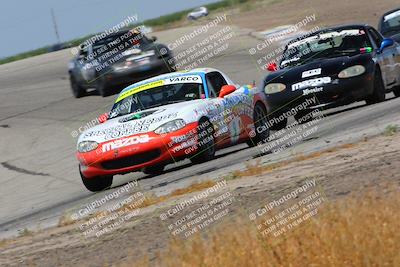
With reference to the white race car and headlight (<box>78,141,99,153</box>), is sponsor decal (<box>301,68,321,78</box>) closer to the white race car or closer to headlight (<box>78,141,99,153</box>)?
the white race car

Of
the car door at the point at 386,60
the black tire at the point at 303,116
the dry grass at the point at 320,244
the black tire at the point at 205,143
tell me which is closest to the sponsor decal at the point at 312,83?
the black tire at the point at 303,116

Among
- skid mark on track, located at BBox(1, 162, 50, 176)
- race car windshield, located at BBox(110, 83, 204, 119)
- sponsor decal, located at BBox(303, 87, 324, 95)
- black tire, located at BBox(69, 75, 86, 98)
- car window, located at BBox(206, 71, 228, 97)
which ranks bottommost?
black tire, located at BBox(69, 75, 86, 98)

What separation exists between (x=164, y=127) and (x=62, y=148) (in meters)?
6.08

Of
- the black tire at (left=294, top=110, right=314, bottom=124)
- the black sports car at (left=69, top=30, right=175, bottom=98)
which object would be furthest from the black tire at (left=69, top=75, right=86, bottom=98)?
the black tire at (left=294, top=110, right=314, bottom=124)

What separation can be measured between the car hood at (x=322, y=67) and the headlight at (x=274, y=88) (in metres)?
0.08

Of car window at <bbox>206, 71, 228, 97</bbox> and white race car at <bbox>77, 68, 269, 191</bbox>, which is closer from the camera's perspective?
white race car at <bbox>77, 68, 269, 191</bbox>

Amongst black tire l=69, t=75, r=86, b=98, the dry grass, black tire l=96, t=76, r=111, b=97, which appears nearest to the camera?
the dry grass

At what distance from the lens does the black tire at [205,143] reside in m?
12.5

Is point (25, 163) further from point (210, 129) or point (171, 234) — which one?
point (171, 234)

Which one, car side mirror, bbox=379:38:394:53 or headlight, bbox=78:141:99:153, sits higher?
headlight, bbox=78:141:99:153

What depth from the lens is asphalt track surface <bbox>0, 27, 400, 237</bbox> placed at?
11.6 metres

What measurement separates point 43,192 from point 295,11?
34912 millimetres

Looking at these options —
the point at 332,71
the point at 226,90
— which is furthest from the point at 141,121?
the point at 332,71

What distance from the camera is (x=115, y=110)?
1375 centimetres
